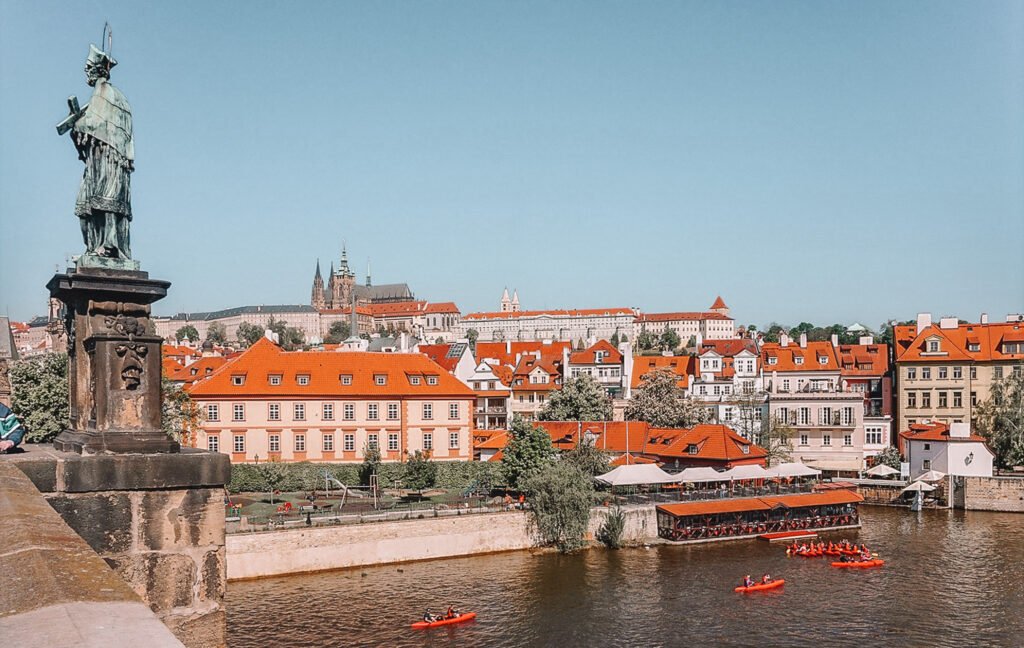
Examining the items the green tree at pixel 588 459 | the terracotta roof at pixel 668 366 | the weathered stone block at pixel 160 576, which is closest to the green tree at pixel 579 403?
the terracotta roof at pixel 668 366

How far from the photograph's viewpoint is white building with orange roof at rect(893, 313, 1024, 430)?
60.8 meters

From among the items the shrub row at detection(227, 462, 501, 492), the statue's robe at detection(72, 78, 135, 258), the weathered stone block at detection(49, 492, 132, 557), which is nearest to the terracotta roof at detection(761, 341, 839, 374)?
the shrub row at detection(227, 462, 501, 492)

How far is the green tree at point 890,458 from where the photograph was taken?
182 feet

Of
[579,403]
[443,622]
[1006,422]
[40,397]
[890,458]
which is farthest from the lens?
[579,403]

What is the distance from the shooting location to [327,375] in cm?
5153

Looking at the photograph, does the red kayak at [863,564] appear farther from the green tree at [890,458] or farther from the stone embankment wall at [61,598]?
the stone embankment wall at [61,598]

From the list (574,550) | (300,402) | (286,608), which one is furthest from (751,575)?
(300,402)

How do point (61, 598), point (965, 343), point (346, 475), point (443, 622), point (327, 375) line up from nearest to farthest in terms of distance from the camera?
point (61, 598)
point (443, 622)
point (346, 475)
point (327, 375)
point (965, 343)

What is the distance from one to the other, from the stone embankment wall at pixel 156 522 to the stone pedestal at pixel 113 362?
1.05 feet

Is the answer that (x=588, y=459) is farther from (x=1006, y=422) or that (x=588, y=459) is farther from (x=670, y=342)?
(x=670, y=342)

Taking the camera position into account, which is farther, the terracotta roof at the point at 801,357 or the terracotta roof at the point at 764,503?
the terracotta roof at the point at 801,357

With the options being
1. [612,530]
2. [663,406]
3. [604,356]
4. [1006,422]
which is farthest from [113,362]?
[604,356]

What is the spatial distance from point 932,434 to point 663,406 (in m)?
16.1

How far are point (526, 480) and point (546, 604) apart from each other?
10306 millimetres
